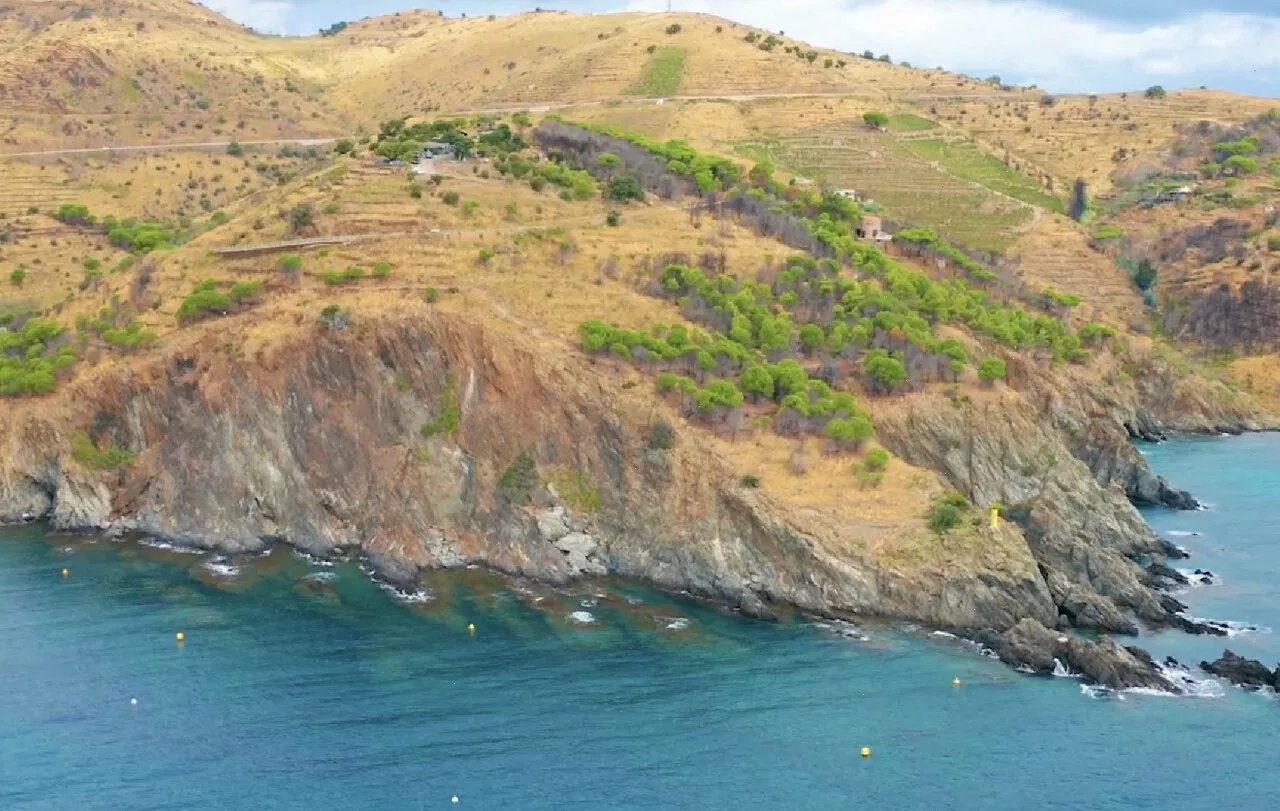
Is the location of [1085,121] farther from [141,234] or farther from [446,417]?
[446,417]

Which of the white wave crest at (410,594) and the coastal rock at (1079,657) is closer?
the coastal rock at (1079,657)

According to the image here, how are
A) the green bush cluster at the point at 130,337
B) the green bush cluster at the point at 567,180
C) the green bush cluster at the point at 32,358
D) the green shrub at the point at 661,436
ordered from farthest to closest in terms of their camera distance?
the green bush cluster at the point at 567,180 → the green bush cluster at the point at 130,337 → the green bush cluster at the point at 32,358 → the green shrub at the point at 661,436

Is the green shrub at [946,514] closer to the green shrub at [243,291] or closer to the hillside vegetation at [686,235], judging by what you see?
the hillside vegetation at [686,235]

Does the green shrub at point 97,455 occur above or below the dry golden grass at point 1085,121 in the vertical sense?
below

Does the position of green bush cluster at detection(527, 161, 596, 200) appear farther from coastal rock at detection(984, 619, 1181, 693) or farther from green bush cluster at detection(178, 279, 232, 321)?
coastal rock at detection(984, 619, 1181, 693)

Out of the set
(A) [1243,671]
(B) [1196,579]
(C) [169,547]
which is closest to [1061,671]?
(A) [1243,671]

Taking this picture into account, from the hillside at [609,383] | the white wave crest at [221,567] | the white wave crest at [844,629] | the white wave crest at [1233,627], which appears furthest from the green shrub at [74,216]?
the white wave crest at [1233,627]
